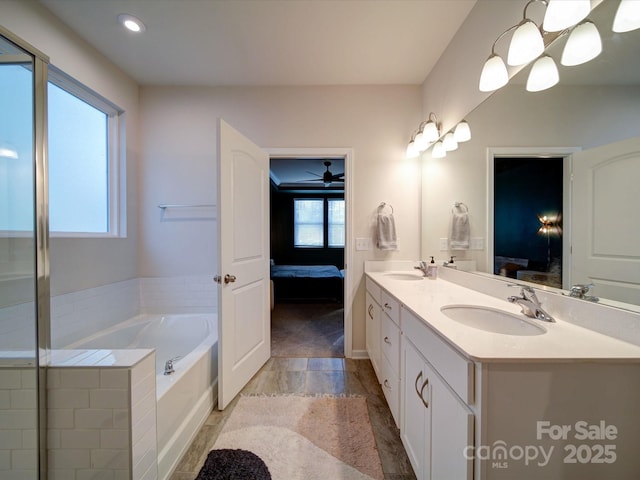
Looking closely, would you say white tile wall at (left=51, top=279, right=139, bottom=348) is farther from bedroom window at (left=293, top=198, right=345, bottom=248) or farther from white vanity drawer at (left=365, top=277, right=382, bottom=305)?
bedroom window at (left=293, top=198, right=345, bottom=248)

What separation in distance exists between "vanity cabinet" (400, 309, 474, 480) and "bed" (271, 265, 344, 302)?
2968 millimetres

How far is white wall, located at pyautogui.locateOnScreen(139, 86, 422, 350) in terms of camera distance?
2254 mm

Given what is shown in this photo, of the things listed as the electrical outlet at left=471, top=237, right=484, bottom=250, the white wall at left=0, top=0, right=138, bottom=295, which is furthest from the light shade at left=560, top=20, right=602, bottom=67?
the white wall at left=0, top=0, right=138, bottom=295

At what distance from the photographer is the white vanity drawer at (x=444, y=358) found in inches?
28.0

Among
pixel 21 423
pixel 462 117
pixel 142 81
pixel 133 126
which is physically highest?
pixel 142 81

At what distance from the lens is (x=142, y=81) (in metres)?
2.20

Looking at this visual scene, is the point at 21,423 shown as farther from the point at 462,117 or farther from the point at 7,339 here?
the point at 462,117

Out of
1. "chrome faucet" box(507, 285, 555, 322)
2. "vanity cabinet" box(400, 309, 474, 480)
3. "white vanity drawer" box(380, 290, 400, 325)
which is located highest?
"chrome faucet" box(507, 285, 555, 322)

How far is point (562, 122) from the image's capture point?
1.03 metres

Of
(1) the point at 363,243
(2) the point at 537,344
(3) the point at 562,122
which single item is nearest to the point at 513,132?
(3) the point at 562,122

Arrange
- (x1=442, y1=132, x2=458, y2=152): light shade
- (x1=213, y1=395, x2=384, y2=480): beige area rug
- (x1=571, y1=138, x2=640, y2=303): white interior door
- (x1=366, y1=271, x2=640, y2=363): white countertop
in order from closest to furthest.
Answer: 1. (x1=366, y1=271, x2=640, y2=363): white countertop
2. (x1=571, y1=138, x2=640, y2=303): white interior door
3. (x1=213, y1=395, x2=384, y2=480): beige area rug
4. (x1=442, y1=132, x2=458, y2=152): light shade

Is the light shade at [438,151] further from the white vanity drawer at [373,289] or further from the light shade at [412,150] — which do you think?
the white vanity drawer at [373,289]

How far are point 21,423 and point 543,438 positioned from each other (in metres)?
1.88

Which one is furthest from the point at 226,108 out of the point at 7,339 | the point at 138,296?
the point at 7,339
